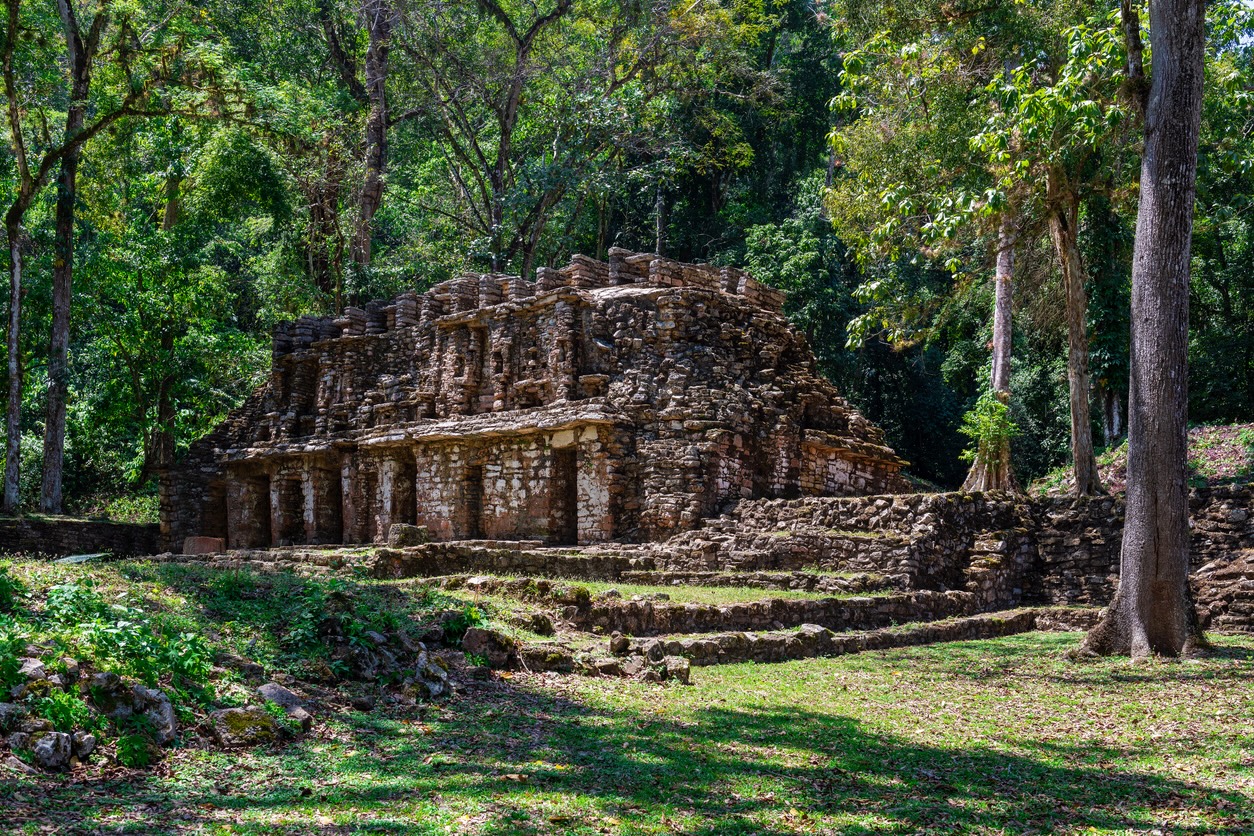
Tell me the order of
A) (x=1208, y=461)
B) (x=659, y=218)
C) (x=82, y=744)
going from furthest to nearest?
(x=659, y=218) < (x=1208, y=461) < (x=82, y=744)

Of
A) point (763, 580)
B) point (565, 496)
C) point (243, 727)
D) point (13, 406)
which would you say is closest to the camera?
point (243, 727)

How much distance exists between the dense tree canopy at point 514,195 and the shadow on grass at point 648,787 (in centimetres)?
1276

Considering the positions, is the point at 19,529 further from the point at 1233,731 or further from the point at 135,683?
the point at 1233,731

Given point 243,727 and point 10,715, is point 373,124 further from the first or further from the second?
point 10,715

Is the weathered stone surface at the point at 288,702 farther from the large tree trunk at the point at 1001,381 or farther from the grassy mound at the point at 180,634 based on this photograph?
the large tree trunk at the point at 1001,381

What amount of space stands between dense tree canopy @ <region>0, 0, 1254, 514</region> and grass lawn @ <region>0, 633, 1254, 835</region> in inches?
434

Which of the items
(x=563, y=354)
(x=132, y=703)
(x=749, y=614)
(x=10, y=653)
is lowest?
(x=749, y=614)

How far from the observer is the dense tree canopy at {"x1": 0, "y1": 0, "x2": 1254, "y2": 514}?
72.0 ft

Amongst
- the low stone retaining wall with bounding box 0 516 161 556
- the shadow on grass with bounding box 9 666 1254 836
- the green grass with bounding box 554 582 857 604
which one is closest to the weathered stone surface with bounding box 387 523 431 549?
the green grass with bounding box 554 582 857 604

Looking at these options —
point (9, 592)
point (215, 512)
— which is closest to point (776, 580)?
point (9, 592)

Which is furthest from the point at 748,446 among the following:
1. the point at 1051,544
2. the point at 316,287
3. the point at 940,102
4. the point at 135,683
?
the point at 316,287

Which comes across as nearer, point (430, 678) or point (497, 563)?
point (430, 678)

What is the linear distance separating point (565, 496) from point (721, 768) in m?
14.6

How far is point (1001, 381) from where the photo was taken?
842 inches
